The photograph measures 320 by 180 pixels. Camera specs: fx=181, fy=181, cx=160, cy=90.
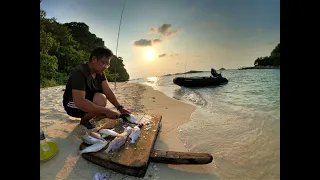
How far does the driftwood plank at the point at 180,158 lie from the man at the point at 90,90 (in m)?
1.06

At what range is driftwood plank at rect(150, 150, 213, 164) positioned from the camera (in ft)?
6.98

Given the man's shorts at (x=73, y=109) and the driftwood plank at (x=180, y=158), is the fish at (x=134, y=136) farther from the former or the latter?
the man's shorts at (x=73, y=109)

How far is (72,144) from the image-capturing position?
272 cm

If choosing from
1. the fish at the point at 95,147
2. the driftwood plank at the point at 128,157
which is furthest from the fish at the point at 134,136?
the fish at the point at 95,147

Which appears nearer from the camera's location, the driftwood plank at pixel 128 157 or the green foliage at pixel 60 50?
the driftwood plank at pixel 128 157

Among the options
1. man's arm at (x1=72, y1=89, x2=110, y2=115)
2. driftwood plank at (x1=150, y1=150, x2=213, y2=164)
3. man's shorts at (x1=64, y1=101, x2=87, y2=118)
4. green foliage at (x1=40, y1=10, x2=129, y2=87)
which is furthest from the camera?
green foliage at (x1=40, y1=10, x2=129, y2=87)

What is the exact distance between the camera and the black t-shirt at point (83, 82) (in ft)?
9.56

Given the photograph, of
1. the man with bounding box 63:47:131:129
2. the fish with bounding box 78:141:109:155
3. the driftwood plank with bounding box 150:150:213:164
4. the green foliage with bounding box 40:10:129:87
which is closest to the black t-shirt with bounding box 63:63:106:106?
the man with bounding box 63:47:131:129

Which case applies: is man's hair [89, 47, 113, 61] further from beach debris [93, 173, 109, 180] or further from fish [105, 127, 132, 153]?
beach debris [93, 173, 109, 180]

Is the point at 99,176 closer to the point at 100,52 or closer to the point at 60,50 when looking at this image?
the point at 100,52

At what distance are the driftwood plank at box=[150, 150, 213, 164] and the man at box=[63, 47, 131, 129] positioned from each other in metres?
1.06
